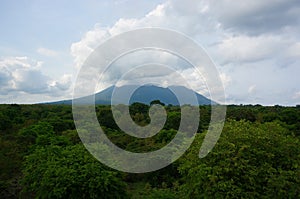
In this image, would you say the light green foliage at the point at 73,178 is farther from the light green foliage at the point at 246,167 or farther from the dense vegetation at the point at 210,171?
the light green foliage at the point at 246,167

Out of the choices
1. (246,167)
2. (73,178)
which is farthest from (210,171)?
(73,178)

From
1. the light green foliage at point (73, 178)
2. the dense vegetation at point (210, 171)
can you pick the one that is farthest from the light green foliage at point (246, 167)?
the light green foliage at point (73, 178)

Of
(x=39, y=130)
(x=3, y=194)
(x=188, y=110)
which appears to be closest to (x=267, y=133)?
(x=3, y=194)

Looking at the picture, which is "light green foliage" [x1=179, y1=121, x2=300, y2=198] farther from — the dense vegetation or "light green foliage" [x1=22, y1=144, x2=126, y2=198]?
"light green foliage" [x1=22, y1=144, x2=126, y2=198]

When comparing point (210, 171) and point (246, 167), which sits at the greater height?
point (246, 167)

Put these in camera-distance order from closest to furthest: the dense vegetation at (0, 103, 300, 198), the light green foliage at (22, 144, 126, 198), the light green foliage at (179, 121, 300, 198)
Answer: the light green foliage at (179, 121, 300, 198)
the dense vegetation at (0, 103, 300, 198)
the light green foliage at (22, 144, 126, 198)

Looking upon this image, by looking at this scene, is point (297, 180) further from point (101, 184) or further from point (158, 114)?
point (158, 114)

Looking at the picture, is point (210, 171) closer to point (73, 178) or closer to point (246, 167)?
point (246, 167)

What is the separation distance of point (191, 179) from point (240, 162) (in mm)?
2907

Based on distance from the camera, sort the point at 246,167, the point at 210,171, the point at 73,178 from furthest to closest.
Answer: the point at 73,178, the point at 210,171, the point at 246,167

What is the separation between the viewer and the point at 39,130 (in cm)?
3703

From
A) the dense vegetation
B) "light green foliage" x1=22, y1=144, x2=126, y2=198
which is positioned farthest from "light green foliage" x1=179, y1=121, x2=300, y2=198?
"light green foliage" x1=22, y1=144, x2=126, y2=198

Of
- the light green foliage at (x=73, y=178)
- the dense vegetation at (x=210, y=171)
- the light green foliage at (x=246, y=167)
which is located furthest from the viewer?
the light green foliage at (x=73, y=178)

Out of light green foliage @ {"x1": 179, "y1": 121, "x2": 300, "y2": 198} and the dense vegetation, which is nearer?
light green foliage @ {"x1": 179, "y1": 121, "x2": 300, "y2": 198}
